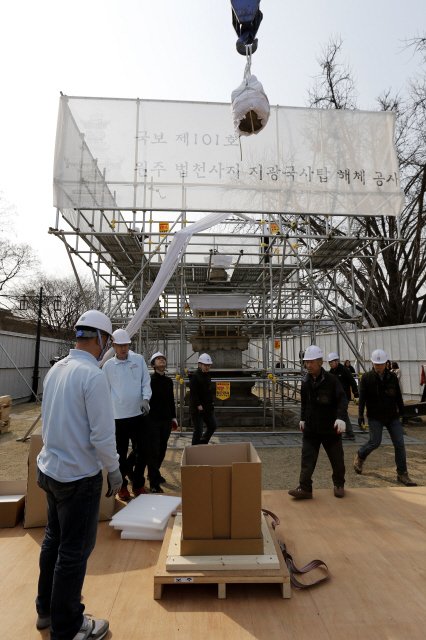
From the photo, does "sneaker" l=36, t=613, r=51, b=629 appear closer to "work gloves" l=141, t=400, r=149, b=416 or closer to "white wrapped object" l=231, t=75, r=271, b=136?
"work gloves" l=141, t=400, r=149, b=416

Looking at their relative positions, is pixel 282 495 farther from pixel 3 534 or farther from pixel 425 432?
pixel 425 432

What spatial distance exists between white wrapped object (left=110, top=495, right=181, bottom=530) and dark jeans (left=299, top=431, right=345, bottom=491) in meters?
1.66

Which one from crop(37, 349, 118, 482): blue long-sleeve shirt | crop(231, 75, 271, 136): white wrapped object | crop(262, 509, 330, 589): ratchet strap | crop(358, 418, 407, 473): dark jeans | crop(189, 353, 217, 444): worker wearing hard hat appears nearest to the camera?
crop(37, 349, 118, 482): blue long-sleeve shirt

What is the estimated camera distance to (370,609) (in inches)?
99.8

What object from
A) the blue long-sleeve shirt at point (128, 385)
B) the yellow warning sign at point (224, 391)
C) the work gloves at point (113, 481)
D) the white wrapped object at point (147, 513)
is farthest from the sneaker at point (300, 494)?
the yellow warning sign at point (224, 391)

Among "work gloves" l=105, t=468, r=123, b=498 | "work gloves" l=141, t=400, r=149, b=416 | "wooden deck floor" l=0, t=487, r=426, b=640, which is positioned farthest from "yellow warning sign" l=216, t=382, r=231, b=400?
"work gloves" l=105, t=468, r=123, b=498

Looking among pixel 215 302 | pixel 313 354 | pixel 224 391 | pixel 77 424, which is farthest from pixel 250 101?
pixel 215 302

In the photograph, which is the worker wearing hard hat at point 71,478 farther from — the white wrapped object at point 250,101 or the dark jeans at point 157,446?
the white wrapped object at point 250,101

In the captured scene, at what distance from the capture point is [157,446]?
546cm

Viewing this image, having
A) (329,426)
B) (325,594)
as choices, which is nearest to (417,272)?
(329,426)

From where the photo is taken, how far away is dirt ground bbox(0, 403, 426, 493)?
583 cm

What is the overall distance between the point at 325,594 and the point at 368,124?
8698 mm

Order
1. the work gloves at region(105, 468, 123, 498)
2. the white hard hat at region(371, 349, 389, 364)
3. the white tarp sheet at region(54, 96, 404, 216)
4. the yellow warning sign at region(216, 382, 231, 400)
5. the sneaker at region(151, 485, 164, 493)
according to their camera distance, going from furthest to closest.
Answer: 1. the yellow warning sign at region(216, 382, 231, 400)
2. the white tarp sheet at region(54, 96, 404, 216)
3. the white hard hat at region(371, 349, 389, 364)
4. the sneaker at region(151, 485, 164, 493)
5. the work gloves at region(105, 468, 123, 498)

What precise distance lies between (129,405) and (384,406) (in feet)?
12.2
